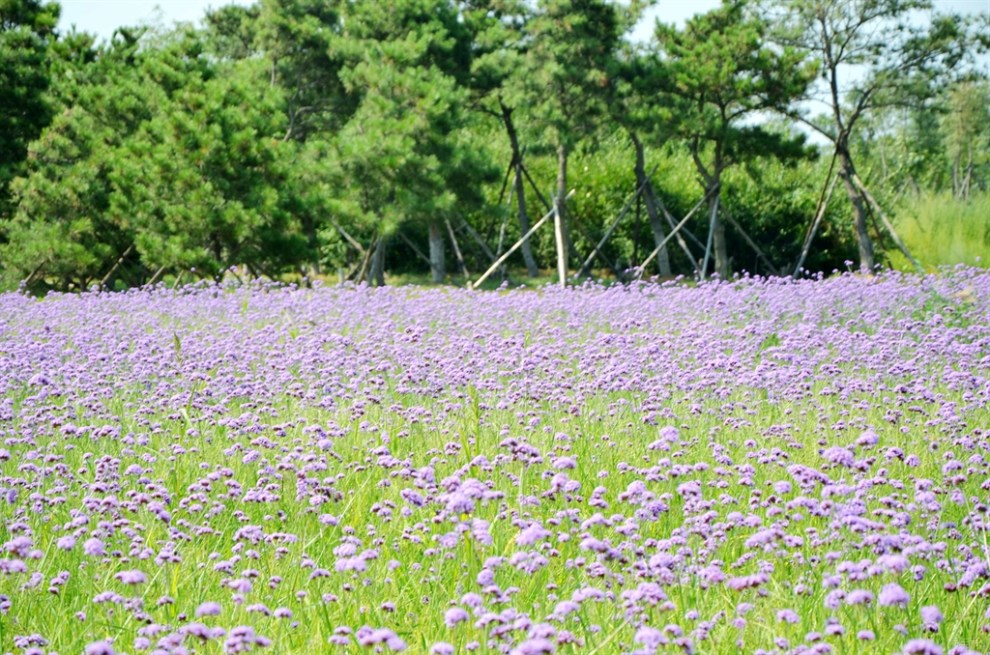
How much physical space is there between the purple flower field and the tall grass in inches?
510

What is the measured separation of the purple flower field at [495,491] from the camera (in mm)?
2992

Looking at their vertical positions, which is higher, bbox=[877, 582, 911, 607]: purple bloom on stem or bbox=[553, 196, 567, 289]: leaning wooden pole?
bbox=[553, 196, 567, 289]: leaning wooden pole

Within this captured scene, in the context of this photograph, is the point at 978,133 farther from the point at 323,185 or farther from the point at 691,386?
the point at 691,386

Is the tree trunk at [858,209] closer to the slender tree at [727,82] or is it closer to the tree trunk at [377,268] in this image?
the slender tree at [727,82]

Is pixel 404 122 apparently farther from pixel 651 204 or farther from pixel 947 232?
pixel 947 232

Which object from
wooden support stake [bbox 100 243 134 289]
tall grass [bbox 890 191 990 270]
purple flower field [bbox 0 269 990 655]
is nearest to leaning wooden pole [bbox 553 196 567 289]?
tall grass [bbox 890 191 990 270]

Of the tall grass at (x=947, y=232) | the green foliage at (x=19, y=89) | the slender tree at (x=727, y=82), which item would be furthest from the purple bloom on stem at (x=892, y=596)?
the green foliage at (x=19, y=89)

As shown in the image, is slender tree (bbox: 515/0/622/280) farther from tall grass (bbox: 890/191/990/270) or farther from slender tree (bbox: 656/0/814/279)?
tall grass (bbox: 890/191/990/270)

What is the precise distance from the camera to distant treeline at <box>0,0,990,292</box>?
59.9 feet

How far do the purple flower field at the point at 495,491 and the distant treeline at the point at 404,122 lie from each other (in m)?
9.28

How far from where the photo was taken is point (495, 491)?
12.1 feet

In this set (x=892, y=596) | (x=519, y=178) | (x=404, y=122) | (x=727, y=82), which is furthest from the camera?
(x=519, y=178)

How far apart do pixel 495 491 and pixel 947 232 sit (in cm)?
2081

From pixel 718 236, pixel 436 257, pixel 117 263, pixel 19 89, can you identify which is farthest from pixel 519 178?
pixel 19 89
